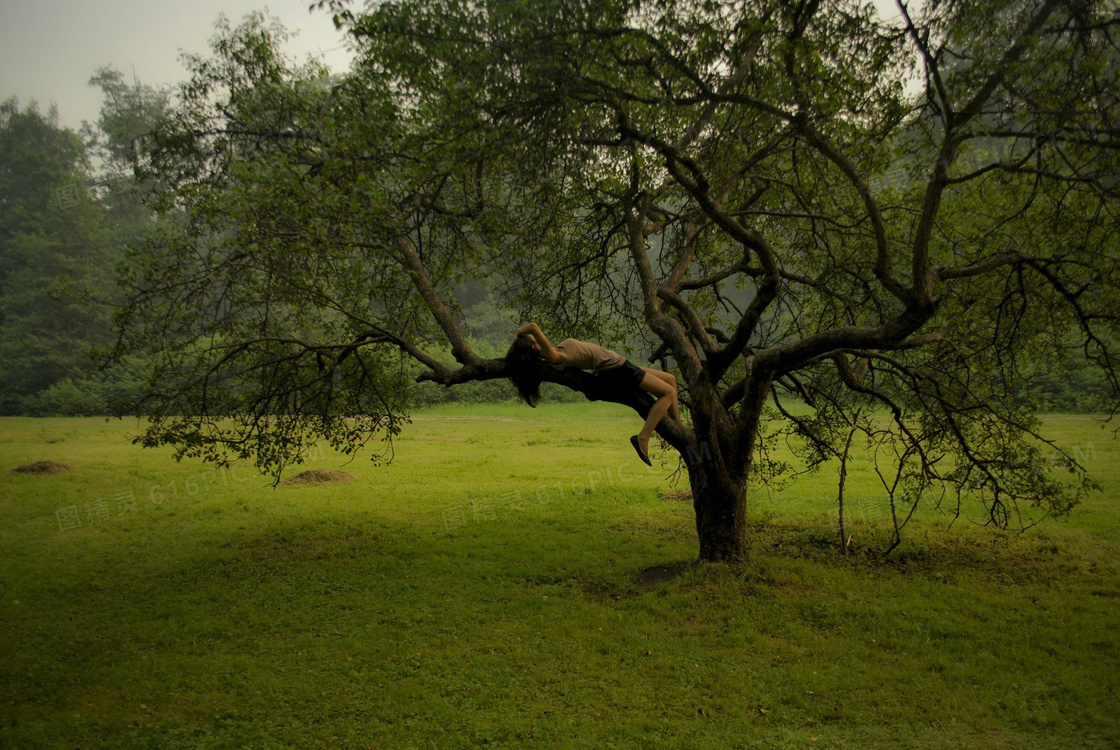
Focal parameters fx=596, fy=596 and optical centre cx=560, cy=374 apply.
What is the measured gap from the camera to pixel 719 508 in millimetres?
7371

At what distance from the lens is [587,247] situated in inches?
379

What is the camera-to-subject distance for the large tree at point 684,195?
531 cm

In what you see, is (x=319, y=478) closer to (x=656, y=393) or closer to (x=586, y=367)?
(x=586, y=367)

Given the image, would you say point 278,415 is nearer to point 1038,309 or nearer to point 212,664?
point 212,664

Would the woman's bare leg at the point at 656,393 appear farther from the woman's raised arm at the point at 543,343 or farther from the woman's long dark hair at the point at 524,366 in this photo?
the woman's long dark hair at the point at 524,366

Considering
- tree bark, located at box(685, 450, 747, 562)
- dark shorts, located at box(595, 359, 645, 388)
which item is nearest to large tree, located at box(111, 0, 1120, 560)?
tree bark, located at box(685, 450, 747, 562)

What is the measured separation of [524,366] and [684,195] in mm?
4756

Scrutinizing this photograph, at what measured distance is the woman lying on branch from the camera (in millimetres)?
5938

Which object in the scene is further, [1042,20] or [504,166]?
[504,166]

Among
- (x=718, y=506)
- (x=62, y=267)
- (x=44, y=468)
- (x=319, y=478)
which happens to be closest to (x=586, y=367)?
(x=718, y=506)

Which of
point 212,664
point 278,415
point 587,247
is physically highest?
point 587,247

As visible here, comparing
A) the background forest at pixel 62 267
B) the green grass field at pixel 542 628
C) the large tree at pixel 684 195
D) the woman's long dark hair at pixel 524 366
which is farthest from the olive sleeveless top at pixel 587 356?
the background forest at pixel 62 267

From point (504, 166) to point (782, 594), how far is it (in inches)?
234

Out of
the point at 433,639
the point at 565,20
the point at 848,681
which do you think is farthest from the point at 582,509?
the point at 565,20
